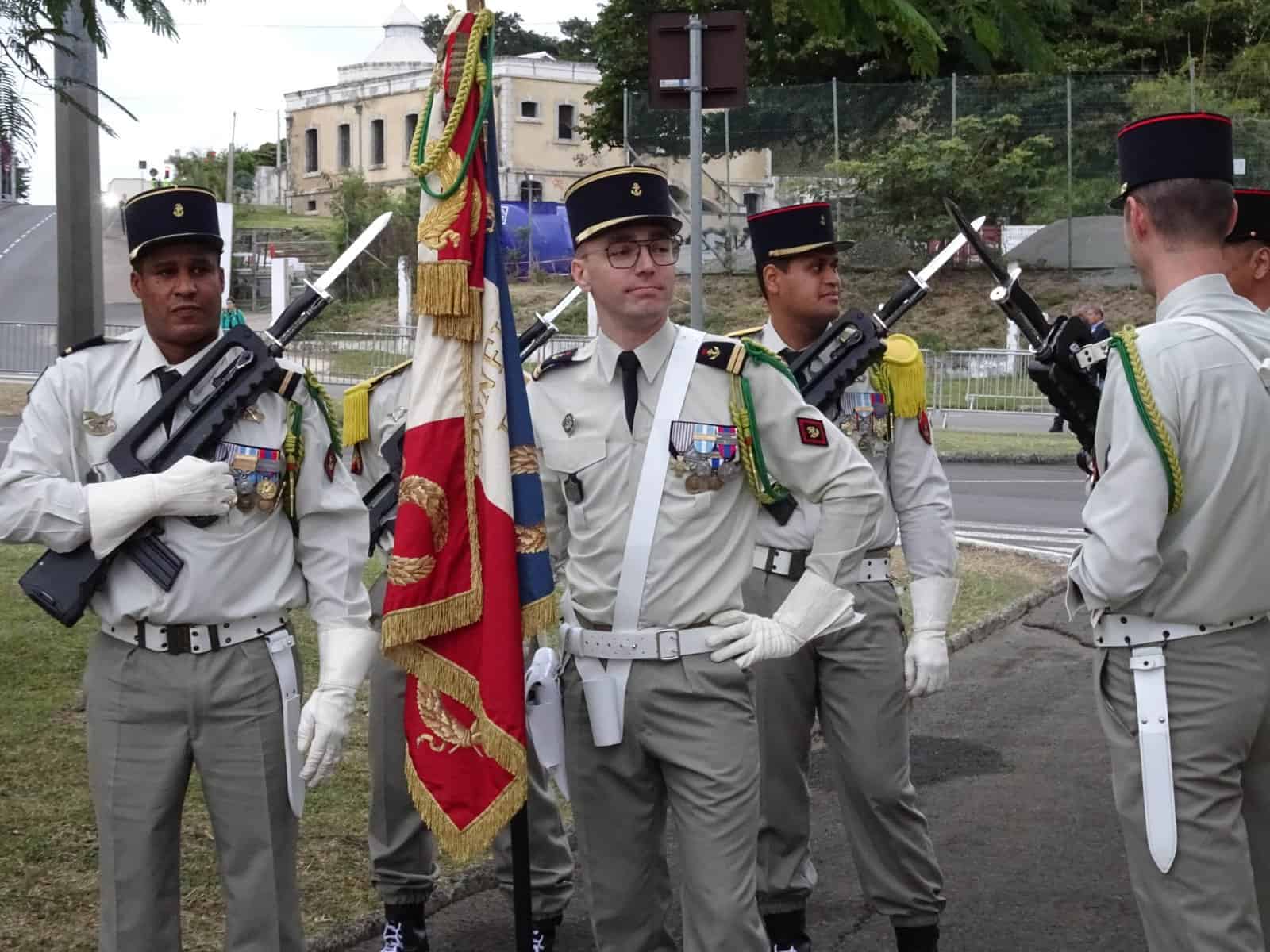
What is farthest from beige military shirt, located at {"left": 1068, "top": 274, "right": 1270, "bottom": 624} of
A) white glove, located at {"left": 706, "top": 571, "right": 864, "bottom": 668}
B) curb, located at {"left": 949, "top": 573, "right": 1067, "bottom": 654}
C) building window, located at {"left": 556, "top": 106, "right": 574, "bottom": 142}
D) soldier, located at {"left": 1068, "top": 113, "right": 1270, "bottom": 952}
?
building window, located at {"left": 556, "top": 106, "right": 574, "bottom": 142}

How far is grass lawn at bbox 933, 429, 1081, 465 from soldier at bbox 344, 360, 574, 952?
55.7 ft

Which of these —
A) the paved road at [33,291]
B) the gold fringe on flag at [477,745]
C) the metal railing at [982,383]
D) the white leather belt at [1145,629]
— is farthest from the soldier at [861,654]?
the metal railing at [982,383]

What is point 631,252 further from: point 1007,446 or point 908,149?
point 908,149

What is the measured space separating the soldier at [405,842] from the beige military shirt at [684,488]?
4.05ft

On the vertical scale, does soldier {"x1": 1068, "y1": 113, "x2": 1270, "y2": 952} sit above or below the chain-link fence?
Result: below

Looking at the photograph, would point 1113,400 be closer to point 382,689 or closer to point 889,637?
point 889,637

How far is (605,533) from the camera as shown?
4.66 metres

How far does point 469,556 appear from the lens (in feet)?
14.8

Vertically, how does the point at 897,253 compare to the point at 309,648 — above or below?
above

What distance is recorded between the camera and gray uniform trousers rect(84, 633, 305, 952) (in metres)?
4.48

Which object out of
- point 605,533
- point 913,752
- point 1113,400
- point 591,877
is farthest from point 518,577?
point 913,752

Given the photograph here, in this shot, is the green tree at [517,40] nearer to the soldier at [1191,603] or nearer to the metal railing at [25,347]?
the metal railing at [25,347]

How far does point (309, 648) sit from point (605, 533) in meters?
5.95

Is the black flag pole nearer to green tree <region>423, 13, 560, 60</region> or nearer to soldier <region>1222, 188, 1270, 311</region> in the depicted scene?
soldier <region>1222, 188, 1270, 311</region>
